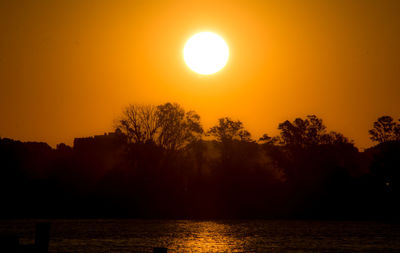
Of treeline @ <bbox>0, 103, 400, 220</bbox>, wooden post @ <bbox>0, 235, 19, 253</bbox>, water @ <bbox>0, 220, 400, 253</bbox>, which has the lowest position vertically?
wooden post @ <bbox>0, 235, 19, 253</bbox>

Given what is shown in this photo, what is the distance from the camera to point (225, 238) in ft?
220

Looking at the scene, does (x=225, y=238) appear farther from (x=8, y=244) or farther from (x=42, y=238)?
(x=8, y=244)

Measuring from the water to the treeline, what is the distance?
1516cm

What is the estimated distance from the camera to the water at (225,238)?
55312 mm

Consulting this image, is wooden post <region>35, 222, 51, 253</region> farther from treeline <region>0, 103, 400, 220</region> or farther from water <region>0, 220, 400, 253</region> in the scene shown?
treeline <region>0, 103, 400, 220</region>

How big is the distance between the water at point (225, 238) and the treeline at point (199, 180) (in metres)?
15.2

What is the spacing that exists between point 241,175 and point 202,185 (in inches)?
265

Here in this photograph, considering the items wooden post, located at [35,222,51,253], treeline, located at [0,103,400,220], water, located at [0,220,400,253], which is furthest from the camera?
treeline, located at [0,103,400,220]

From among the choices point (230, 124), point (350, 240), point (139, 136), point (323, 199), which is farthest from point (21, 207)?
point (350, 240)

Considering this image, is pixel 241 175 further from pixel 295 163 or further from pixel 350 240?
pixel 350 240

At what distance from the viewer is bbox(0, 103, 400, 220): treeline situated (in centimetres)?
10038

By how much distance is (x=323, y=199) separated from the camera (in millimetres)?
100500

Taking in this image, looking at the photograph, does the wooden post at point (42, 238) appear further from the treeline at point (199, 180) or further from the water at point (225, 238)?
the treeline at point (199, 180)

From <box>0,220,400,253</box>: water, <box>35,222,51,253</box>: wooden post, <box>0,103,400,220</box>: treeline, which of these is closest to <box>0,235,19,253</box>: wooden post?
<box>35,222,51,253</box>: wooden post
